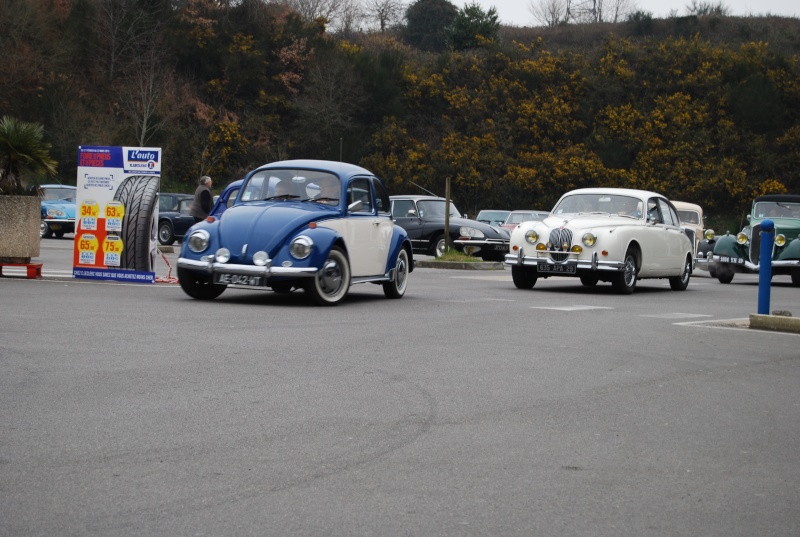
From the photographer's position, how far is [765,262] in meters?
13.2

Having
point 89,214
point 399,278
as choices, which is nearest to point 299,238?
point 399,278

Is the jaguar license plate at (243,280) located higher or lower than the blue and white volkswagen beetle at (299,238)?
lower

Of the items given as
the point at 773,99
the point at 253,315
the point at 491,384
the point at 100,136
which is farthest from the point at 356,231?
the point at 773,99

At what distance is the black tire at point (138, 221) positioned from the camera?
1748 cm

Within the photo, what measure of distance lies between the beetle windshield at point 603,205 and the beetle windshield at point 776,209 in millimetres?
6971

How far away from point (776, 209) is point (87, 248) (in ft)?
51.3

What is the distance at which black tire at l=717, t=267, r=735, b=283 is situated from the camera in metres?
24.3

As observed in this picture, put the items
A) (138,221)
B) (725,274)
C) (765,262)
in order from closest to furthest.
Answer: (765,262) → (138,221) → (725,274)

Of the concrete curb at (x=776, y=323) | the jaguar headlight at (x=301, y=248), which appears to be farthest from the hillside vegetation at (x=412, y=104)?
the concrete curb at (x=776, y=323)

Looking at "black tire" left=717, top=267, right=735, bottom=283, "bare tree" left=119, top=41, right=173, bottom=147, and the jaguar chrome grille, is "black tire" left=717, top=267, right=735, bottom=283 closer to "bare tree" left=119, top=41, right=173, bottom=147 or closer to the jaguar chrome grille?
the jaguar chrome grille

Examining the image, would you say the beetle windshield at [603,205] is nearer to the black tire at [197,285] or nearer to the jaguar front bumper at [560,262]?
the jaguar front bumper at [560,262]

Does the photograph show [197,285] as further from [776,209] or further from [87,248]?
[776,209]

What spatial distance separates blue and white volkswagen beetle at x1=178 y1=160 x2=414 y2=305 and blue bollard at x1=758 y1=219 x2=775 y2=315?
16.5 ft

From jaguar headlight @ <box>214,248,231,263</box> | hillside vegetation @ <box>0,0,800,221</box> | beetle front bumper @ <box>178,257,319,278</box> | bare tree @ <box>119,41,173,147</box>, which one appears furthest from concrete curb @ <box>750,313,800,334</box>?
hillside vegetation @ <box>0,0,800,221</box>
